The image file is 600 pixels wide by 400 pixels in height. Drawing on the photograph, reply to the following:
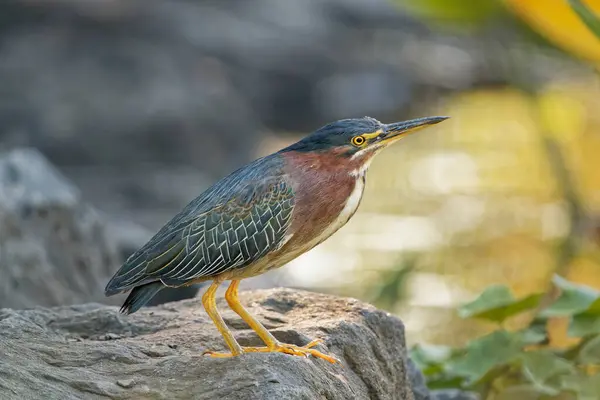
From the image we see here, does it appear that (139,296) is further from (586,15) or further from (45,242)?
(586,15)

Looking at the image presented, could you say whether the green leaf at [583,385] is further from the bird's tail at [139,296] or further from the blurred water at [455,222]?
the blurred water at [455,222]

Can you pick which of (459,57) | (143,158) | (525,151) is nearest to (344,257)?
(143,158)

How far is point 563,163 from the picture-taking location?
10656 millimetres

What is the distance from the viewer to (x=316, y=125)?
16.5 m

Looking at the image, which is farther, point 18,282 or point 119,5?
point 119,5

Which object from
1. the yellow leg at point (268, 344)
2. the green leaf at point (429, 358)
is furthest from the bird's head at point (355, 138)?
the green leaf at point (429, 358)

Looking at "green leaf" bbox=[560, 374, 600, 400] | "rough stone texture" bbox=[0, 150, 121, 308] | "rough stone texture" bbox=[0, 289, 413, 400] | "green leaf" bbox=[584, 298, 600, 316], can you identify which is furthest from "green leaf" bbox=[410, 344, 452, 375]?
"rough stone texture" bbox=[0, 150, 121, 308]

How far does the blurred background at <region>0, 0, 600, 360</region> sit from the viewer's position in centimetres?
725

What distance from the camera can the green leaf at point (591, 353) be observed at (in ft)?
17.1

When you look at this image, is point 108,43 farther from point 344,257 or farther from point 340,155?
point 340,155

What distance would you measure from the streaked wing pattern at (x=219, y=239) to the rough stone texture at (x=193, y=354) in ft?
0.83

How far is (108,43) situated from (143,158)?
95.6 inches

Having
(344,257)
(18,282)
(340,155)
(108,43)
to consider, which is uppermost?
(108,43)

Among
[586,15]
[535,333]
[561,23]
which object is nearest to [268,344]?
[535,333]
